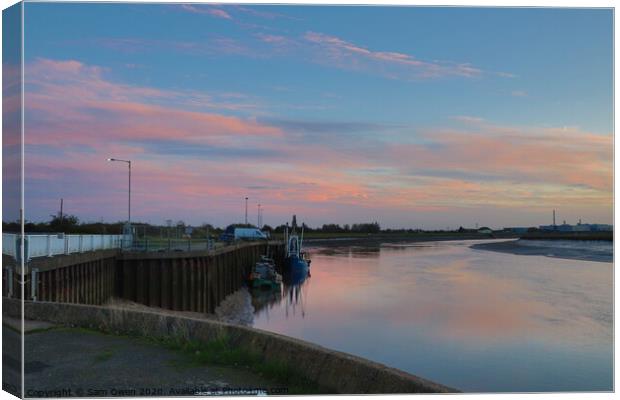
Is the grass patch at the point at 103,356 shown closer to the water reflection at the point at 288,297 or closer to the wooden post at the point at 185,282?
the wooden post at the point at 185,282

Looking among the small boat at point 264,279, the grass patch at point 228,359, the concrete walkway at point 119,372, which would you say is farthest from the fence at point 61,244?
the small boat at point 264,279

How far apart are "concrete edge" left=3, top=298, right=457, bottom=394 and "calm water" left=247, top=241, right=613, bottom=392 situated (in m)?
8.26

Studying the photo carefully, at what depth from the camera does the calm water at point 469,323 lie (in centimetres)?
1712

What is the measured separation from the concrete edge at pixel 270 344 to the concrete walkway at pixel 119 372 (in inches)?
16.0

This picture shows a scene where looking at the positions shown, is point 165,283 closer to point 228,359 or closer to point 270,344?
point 228,359

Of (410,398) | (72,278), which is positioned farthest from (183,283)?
(410,398)

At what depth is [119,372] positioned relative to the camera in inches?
329

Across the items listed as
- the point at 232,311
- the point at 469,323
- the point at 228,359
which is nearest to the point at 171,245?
the point at 232,311

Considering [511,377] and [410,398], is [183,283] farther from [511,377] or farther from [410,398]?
[410,398]

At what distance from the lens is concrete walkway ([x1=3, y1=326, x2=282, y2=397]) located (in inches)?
305

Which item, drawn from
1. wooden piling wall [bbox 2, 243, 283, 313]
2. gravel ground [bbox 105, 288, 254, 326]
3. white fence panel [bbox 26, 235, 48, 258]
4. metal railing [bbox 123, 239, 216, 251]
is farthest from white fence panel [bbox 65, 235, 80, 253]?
metal railing [bbox 123, 239, 216, 251]

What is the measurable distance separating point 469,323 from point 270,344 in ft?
60.6

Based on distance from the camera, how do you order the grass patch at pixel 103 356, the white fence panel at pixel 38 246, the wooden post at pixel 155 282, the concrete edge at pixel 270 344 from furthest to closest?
the wooden post at pixel 155 282 < the white fence panel at pixel 38 246 < the grass patch at pixel 103 356 < the concrete edge at pixel 270 344

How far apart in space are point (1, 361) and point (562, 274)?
4561cm
